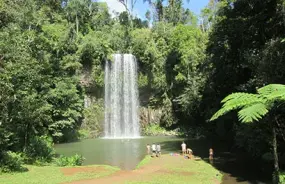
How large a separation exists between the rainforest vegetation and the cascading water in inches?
36.7

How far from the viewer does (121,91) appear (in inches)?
1635

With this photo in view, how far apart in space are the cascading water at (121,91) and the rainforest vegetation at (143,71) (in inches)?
36.7

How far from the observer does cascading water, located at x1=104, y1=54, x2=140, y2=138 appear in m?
40.7

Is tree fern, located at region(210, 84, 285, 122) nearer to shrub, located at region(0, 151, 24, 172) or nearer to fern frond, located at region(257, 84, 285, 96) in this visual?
fern frond, located at region(257, 84, 285, 96)

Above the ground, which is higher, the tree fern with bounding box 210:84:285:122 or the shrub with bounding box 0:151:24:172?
the tree fern with bounding box 210:84:285:122

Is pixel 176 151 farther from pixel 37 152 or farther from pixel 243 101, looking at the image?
pixel 243 101

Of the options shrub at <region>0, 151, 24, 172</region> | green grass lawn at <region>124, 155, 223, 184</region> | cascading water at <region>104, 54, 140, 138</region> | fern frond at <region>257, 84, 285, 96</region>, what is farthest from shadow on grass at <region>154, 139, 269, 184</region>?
cascading water at <region>104, 54, 140, 138</region>

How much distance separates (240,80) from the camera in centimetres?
2300

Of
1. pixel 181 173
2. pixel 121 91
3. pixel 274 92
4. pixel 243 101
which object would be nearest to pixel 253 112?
pixel 243 101

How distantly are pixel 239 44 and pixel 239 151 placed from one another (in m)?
7.83

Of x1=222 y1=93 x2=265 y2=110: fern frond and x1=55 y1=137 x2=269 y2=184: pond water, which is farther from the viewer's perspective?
x1=55 y1=137 x2=269 y2=184: pond water

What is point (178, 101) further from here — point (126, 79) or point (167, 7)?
point (167, 7)

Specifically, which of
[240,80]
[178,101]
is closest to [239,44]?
[240,80]

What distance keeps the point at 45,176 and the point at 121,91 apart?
26.8 m
